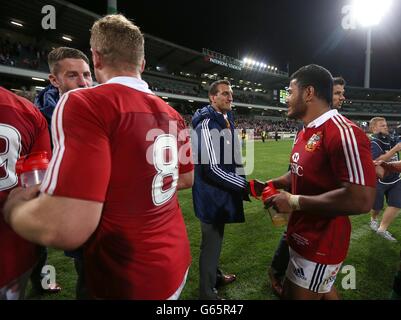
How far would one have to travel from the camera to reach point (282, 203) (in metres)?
2.04

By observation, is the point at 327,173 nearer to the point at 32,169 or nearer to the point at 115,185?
the point at 115,185

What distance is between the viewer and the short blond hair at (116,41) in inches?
53.1

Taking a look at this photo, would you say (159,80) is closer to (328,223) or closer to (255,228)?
(255,228)

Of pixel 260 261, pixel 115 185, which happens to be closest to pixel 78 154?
pixel 115 185

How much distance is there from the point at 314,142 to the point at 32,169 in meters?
1.83

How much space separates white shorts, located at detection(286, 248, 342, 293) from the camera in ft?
6.63

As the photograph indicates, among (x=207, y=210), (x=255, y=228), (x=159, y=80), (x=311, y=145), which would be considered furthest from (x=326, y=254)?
(x=159, y=80)

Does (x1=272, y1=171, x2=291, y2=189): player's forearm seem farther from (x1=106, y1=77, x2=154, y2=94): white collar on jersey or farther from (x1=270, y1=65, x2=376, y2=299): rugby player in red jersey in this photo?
(x1=106, y1=77, x2=154, y2=94): white collar on jersey

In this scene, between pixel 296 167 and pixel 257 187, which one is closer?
pixel 296 167

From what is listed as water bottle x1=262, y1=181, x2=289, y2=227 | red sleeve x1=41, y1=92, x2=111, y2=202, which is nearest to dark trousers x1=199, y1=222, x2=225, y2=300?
water bottle x1=262, y1=181, x2=289, y2=227

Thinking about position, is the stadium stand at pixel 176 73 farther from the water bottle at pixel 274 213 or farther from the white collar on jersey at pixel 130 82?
the water bottle at pixel 274 213

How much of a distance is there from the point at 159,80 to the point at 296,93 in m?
41.4

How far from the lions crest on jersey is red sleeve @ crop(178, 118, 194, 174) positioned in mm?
921
